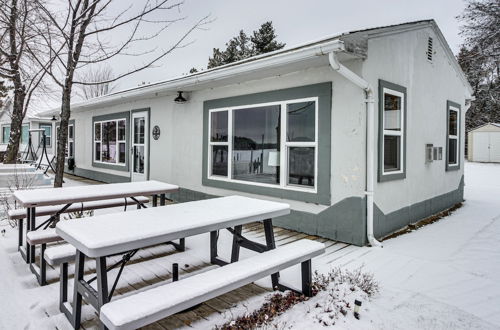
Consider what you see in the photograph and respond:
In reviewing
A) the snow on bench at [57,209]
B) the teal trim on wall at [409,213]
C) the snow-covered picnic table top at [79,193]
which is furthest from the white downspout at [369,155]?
the snow on bench at [57,209]

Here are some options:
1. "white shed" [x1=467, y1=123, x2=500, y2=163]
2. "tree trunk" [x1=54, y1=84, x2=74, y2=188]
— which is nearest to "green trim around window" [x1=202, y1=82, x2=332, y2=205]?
"tree trunk" [x1=54, y1=84, x2=74, y2=188]

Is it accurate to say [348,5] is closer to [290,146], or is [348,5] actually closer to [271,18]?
[271,18]

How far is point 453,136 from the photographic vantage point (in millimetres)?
7094

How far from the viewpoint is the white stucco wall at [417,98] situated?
15.2 ft

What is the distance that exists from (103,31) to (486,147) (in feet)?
70.2

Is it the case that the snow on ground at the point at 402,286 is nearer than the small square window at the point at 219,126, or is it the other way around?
the snow on ground at the point at 402,286

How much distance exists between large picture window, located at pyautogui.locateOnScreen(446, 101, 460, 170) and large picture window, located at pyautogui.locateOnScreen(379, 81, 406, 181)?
2.44 meters

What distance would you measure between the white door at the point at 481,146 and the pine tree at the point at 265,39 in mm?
13551

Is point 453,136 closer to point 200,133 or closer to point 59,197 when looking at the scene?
point 200,133

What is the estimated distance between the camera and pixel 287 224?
5.08m

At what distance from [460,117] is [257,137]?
5.14m

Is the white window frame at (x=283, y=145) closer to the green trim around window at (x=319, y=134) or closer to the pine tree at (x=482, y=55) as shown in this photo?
the green trim around window at (x=319, y=134)

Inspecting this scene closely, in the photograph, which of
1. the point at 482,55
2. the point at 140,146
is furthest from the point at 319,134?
the point at 482,55

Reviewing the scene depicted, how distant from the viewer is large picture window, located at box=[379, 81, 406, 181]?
4547mm
